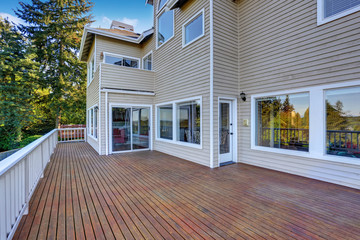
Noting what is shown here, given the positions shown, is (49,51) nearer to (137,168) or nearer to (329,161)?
(137,168)

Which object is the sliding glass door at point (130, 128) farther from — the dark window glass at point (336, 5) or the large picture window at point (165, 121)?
the dark window glass at point (336, 5)

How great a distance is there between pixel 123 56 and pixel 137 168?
6.49m

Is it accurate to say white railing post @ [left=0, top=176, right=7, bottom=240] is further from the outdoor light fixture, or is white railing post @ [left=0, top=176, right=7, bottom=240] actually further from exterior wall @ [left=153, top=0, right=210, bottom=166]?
the outdoor light fixture

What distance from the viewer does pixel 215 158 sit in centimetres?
538

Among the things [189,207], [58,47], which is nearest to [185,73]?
[189,207]

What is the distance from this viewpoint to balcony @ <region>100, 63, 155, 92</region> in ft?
24.0

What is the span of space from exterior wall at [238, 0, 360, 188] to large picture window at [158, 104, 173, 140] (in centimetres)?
280

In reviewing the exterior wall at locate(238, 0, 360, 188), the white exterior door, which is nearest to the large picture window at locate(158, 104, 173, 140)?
the white exterior door

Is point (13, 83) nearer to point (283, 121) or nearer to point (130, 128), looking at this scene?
point (130, 128)

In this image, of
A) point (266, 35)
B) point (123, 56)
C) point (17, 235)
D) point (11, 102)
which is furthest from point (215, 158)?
point (11, 102)

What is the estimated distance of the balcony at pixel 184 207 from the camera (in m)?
2.25

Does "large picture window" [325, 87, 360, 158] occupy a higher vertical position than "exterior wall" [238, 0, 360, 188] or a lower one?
lower

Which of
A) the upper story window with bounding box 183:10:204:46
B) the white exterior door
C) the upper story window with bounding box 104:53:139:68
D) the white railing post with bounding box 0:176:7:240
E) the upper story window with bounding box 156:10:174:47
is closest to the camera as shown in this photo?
the white railing post with bounding box 0:176:7:240

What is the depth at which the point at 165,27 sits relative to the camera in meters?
7.84
